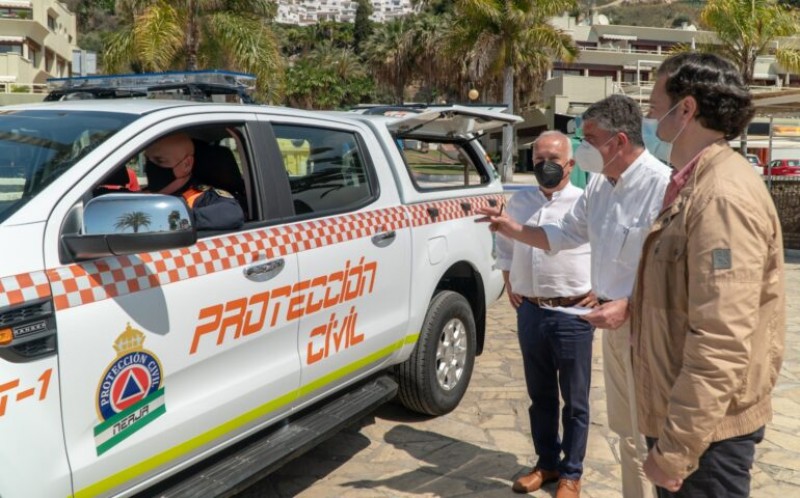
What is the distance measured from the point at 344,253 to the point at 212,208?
783mm

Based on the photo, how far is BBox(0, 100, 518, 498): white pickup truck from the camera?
228cm

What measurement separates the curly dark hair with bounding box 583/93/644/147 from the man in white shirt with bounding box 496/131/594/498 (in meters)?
0.67

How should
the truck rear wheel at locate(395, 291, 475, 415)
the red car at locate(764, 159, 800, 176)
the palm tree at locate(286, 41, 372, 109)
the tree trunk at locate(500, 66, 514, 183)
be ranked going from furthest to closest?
the palm tree at locate(286, 41, 372, 109)
the tree trunk at locate(500, 66, 514, 183)
the red car at locate(764, 159, 800, 176)
the truck rear wheel at locate(395, 291, 475, 415)

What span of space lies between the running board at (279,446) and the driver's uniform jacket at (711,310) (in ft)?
5.32

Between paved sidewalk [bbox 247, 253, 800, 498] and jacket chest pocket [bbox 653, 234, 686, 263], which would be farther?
paved sidewalk [bbox 247, 253, 800, 498]

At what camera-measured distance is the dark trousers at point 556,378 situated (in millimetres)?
3648

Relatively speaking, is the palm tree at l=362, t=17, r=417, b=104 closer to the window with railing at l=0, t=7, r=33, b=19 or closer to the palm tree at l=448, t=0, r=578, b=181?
the palm tree at l=448, t=0, r=578, b=181

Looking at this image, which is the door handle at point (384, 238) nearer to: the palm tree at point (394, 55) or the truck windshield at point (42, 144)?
the truck windshield at point (42, 144)

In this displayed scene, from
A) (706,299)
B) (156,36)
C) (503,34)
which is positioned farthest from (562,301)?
(503,34)

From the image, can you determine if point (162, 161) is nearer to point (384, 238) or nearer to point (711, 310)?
point (384, 238)

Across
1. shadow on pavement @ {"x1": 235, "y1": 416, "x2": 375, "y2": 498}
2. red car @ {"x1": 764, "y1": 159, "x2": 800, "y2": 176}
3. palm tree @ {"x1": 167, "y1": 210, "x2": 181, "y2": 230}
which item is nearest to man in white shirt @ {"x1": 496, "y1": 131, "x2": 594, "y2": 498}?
shadow on pavement @ {"x1": 235, "y1": 416, "x2": 375, "y2": 498}

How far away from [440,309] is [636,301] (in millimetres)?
2404

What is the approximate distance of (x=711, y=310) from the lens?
5.99ft

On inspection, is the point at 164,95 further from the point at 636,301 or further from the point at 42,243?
the point at 636,301
